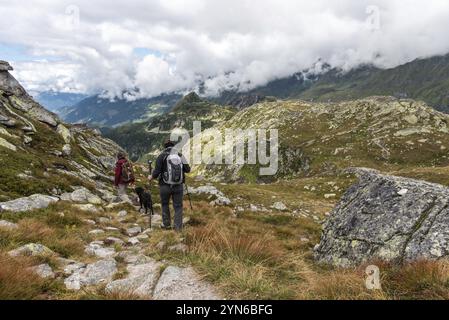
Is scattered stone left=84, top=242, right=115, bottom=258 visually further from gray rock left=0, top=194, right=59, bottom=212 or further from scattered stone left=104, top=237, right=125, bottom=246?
gray rock left=0, top=194, right=59, bottom=212

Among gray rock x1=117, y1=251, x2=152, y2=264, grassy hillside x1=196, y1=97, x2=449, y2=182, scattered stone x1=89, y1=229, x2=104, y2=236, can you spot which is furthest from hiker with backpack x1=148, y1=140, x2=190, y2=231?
grassy hillside x1=196, y1=97, x2=449, y2=182

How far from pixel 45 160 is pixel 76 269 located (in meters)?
20.4

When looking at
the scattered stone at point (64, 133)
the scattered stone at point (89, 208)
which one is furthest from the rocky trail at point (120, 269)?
the scattered stone at point (64, 133)

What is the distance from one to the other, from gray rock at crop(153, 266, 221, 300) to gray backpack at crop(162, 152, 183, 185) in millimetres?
6421

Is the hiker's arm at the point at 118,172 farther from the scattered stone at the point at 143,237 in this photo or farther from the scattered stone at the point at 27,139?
the scattered stone at the point at 143,237

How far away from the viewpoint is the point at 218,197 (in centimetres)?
3025

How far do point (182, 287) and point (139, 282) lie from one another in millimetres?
1129

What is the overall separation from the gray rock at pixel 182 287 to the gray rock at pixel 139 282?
208mm

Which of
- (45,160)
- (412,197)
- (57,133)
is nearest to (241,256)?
(412,197)

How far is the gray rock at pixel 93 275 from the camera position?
8.55 metres

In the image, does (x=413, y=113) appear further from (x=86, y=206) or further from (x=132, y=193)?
(x=86, y=206)

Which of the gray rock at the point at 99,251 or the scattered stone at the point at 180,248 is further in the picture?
the gray rock at the point at 99,251

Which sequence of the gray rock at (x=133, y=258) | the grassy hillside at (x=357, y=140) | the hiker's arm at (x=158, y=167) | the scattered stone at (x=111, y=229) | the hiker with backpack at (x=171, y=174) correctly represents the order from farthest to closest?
the grassy hillside at (x=357, y=140) → the scattered stone at (x=111, y=229) → the hiker's arm at (x=158, y=167) → the hiker with backpack at (x=171, y=174) → the gray rock at (x=133, y=258)

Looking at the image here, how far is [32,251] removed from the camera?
1041cm
